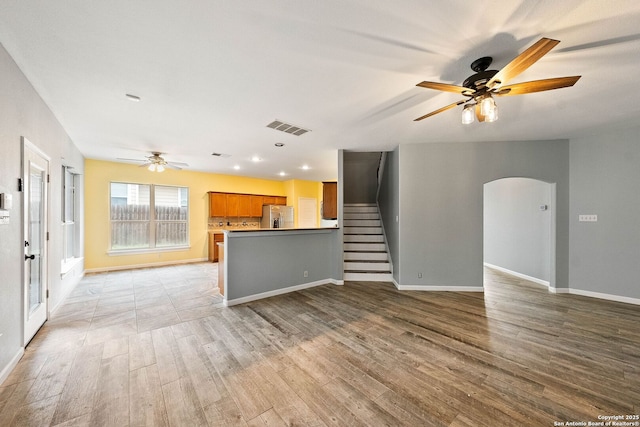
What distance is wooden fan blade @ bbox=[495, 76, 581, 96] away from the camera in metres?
1.85

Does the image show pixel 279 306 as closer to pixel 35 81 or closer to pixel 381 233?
pixel 381 233

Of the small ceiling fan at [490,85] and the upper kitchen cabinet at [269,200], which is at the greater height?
the small ceiling fan at [490,85]

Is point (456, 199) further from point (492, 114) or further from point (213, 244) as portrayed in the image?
point (213, 244)

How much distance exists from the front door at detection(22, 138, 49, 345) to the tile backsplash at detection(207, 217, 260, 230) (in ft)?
15.1

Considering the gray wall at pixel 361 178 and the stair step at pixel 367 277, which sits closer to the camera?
the stair step at pixel 367 277

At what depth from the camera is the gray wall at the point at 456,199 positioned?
14.4ft

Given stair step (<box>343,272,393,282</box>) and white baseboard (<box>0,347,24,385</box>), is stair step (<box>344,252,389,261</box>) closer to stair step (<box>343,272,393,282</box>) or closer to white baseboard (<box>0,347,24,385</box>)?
stair step (<box>343,272,393,282</box>)

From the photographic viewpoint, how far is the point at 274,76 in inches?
91.4

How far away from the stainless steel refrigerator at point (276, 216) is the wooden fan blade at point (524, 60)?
23.6 ft

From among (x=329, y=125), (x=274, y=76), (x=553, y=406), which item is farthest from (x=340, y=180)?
(x=553, y=406)

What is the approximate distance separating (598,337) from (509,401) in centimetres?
203

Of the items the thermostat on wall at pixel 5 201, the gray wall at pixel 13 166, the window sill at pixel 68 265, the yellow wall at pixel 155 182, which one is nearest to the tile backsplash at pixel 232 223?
the yellow wall at pixel 155 182

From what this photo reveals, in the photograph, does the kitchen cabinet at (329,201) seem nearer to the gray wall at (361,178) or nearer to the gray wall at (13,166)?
the gray wall at (361,178)

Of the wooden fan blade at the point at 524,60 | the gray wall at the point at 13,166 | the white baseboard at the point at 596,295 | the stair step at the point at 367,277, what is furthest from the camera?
the stair step at the point at 367,277
